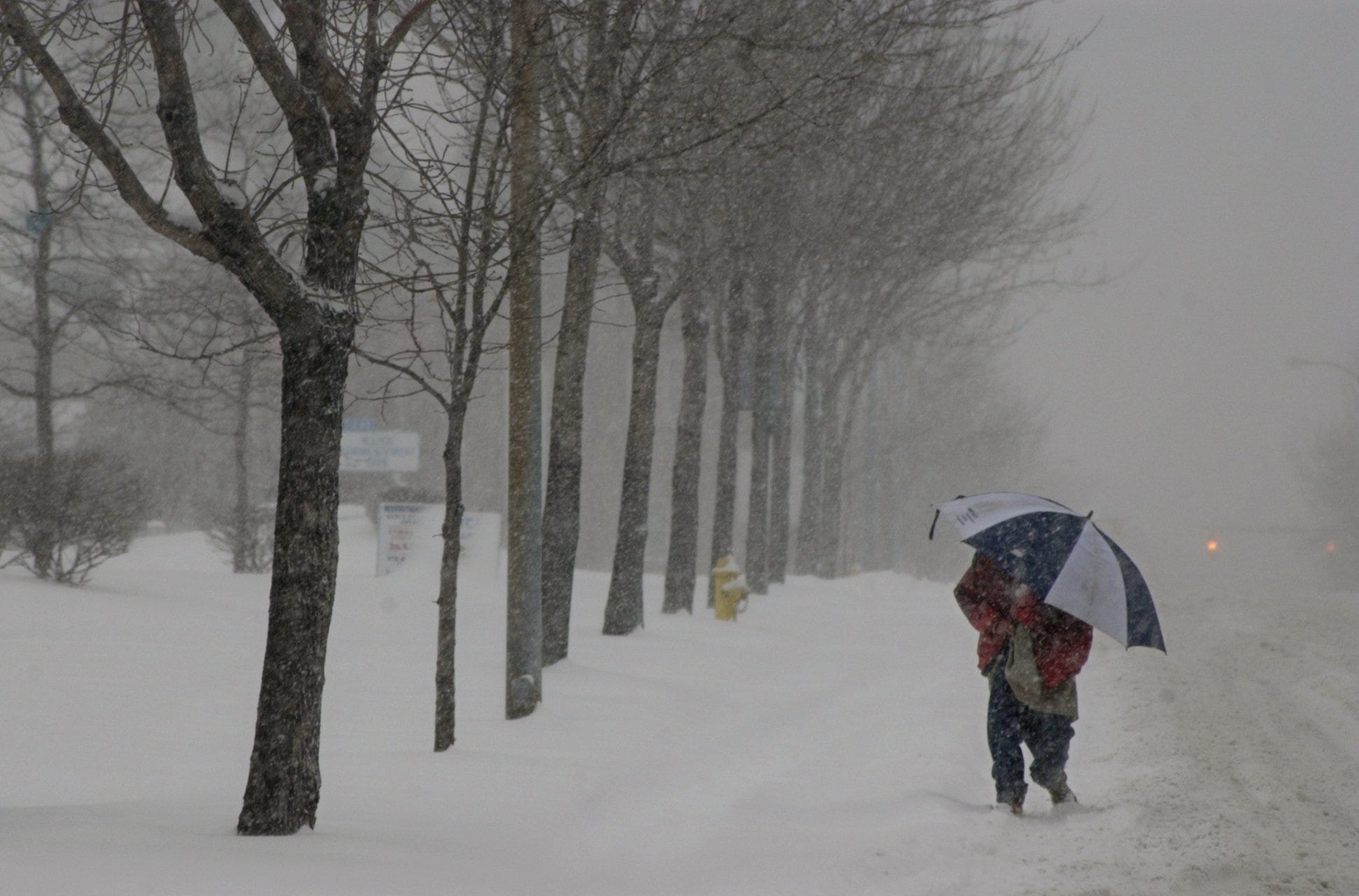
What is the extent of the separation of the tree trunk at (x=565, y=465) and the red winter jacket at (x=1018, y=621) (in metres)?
4.62

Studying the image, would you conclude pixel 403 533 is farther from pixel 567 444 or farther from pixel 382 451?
pixel 567 444

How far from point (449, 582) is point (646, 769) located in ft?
6.00

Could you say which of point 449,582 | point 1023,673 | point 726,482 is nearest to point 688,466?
point 726,482

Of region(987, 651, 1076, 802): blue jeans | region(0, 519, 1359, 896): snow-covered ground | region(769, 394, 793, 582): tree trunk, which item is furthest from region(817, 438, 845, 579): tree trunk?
region(987, 651, 1076, 802): blue jeans

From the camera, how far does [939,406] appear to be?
50.2 meters

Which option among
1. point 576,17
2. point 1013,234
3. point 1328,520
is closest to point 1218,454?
point 1328,520

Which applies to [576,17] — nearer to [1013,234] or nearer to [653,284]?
[653,284]

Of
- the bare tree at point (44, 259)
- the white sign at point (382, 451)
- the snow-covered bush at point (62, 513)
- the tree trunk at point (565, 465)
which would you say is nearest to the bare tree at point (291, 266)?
the tree trunk at point (565, 465)

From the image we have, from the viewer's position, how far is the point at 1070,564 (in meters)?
7.23

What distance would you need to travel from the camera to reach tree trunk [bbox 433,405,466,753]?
7.94 meters

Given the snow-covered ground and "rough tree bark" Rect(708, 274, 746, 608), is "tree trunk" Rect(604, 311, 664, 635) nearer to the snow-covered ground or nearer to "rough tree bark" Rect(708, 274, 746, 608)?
the snow-covered ground

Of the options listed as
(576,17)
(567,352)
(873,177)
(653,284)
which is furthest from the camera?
(873,177)

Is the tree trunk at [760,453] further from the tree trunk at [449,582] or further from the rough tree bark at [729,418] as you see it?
the tree trunk at [449,582]

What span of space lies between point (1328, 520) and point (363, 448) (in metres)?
53.2
